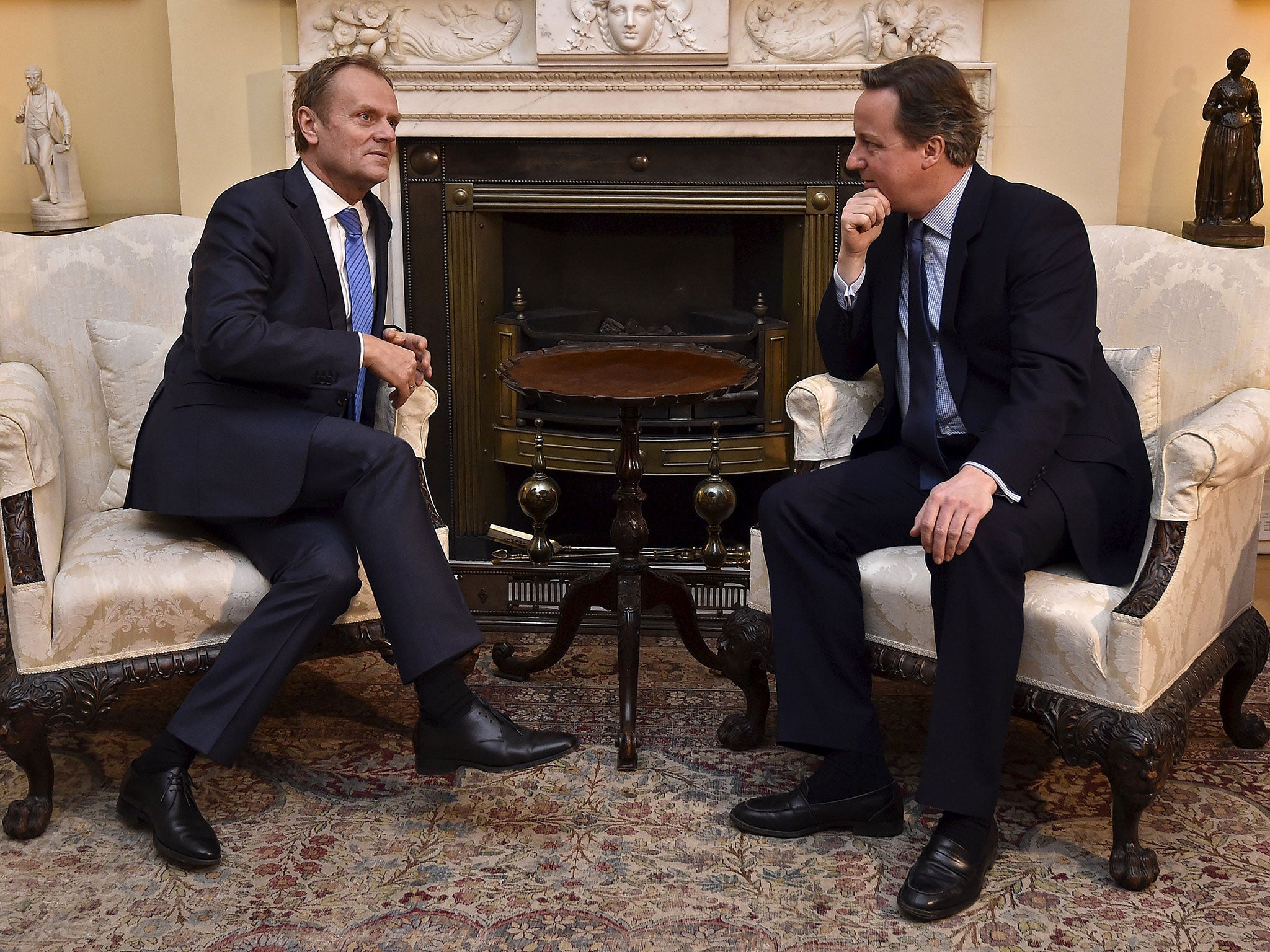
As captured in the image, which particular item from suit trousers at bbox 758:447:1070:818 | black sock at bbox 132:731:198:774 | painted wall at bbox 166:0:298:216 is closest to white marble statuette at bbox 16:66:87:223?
painted wall at bbox 166:0:298:216

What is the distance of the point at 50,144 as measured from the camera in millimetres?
3521

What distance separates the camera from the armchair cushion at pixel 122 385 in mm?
2621

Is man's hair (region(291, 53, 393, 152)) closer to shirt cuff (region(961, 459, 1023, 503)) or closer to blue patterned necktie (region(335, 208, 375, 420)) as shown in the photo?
blue patterned necktie (region(335, 208, 375, 420))

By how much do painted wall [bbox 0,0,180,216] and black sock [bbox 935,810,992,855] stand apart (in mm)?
2820

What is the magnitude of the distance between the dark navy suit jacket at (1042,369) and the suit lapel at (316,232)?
1.04 meters

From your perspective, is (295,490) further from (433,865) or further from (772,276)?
A: (772,276)

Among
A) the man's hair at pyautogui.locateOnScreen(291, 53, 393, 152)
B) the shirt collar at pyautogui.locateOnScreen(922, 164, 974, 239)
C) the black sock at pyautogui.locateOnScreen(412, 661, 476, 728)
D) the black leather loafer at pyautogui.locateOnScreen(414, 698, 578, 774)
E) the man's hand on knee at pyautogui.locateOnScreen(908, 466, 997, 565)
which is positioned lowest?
the black leather loafer at pyautogui.locateOnScreen(414, 698, 578, 774)

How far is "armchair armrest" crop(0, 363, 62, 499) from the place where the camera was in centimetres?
219

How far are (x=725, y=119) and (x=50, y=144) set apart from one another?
186 centimetres

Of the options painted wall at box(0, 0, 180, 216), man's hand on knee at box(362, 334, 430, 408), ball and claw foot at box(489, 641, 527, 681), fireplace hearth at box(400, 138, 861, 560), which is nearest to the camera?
man's hand on knee at box(362, 334, 430, 408)

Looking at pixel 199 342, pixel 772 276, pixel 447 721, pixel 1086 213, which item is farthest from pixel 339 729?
pixel 1086 213

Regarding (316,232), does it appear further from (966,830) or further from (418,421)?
(966,830)

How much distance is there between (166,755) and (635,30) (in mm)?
2100

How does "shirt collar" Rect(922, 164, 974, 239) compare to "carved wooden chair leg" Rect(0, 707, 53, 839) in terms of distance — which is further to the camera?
"shirt collar" Rect(922, 164, 974, 239)
